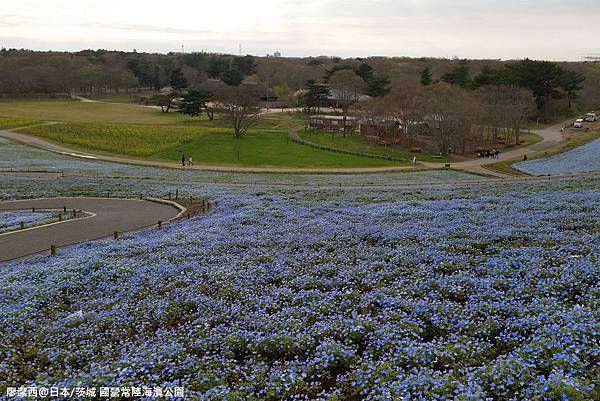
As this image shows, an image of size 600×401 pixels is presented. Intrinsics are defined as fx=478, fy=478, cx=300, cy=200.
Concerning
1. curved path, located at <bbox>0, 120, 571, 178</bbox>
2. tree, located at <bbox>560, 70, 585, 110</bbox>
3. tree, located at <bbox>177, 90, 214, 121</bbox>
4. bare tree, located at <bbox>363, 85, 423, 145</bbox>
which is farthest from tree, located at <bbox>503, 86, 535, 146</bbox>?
tree, located at <bbox>177, 90, 214, 121</bbox>

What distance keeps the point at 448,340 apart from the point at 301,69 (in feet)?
574

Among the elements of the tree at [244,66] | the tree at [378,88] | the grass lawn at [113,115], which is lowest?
the grass lawn at [113,115]

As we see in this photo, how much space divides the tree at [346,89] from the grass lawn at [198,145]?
80.6 ft

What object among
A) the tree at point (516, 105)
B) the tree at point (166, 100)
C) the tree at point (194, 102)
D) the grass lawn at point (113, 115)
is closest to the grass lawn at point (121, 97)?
the grass lawn at point (113, 115)

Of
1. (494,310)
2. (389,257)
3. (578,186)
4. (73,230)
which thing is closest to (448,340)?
(494,310)

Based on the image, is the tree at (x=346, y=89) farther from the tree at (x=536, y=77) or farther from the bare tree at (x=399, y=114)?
the tree at (x=536, y=77)

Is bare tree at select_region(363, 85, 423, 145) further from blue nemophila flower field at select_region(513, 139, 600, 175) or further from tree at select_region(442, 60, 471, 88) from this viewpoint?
tree at select_region(442, 60, 471, 88)

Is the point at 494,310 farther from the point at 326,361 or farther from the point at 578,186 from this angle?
the point at 578,186

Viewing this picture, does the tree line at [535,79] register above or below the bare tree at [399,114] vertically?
above

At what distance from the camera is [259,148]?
A: 240 ft

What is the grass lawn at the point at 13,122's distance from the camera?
84287 millimetres

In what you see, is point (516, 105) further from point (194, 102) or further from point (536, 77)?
point (194, 102)

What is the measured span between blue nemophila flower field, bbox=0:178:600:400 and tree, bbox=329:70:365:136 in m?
89.1

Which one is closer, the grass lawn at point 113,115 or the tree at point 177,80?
the grass lawn at point 113,115
